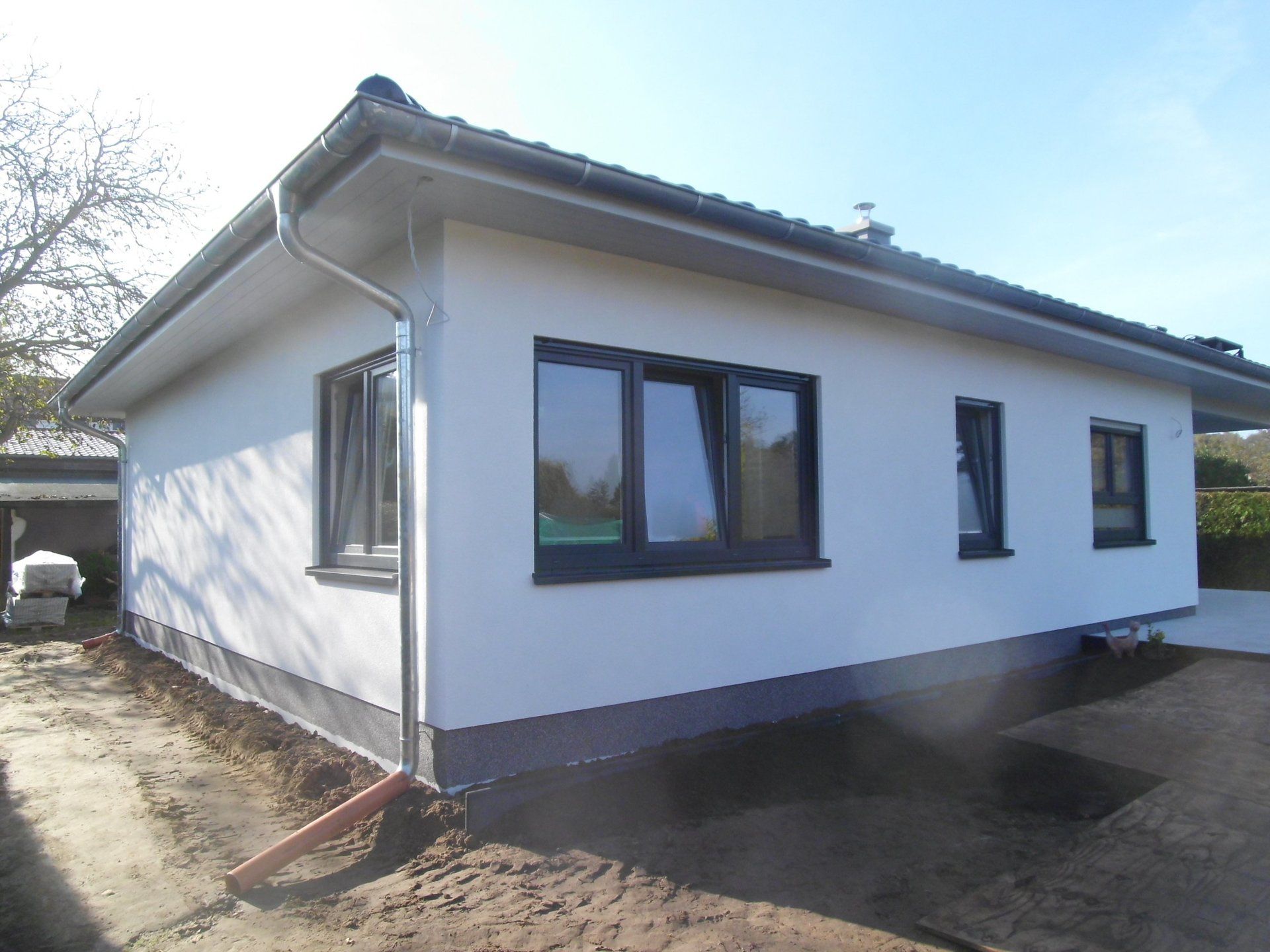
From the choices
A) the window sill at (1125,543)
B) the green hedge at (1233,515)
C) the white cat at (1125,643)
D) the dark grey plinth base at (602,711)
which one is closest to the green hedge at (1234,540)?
the green hedge at (1233,515)

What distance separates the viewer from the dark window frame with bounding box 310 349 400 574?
16.4 ft

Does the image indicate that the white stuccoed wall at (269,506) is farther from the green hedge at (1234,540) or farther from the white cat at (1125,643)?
the green hedge at (1234,540)

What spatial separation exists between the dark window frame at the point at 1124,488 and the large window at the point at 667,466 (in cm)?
418

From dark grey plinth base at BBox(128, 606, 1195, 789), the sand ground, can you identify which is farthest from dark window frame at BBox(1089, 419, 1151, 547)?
the sand ground

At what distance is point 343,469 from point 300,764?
6.02 ft

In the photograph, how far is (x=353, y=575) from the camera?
16.0ft

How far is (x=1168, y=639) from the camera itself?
26.0 feet

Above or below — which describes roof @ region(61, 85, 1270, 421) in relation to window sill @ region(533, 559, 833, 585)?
above

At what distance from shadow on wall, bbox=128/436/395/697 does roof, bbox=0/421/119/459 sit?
522 inches

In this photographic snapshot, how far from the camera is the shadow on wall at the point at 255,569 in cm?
524

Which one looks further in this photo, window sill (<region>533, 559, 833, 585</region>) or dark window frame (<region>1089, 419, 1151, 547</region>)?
dark window frame (<region>1089, 419, 1151, 547</region>)

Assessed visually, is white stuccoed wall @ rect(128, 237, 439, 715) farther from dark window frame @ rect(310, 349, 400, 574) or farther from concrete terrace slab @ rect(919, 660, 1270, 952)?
concrete terrace slab @ rect(919, 660, 1270, 952)

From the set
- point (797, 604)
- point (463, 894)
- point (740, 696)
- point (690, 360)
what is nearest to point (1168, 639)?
point (797, 604)

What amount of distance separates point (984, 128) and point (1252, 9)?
2.05m
